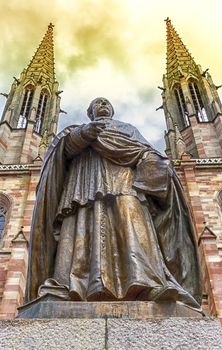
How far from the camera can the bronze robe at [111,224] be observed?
116 inches

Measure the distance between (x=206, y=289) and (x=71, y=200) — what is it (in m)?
11.1

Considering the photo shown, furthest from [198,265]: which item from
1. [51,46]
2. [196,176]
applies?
[51,46]

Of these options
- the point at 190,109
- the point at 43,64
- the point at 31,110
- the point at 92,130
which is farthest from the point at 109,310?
the point at 43,64

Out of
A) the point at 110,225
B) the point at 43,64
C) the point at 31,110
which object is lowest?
the point at 110,225

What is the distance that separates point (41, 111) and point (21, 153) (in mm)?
5906

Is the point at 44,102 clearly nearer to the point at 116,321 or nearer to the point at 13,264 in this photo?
the point at 13,264

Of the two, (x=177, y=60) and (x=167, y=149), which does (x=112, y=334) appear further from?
(x=177, y=60)

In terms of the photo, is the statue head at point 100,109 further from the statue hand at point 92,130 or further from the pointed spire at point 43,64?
the pointed spire at point 43,64

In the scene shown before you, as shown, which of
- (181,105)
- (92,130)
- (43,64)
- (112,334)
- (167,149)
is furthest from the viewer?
(43,64)

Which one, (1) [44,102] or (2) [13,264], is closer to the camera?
(2) [13,264]

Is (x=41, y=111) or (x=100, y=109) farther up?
(x=41, y=111)

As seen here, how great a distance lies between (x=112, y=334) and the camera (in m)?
2.37

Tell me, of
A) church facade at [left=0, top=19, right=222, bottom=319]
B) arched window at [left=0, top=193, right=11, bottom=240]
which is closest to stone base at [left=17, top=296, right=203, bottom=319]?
church facade at [left=0, top=19, right=222, bottom=319]

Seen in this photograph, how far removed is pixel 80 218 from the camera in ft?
11.3
